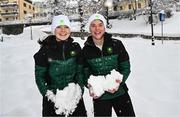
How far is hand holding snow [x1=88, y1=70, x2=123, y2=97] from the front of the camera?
4.88m

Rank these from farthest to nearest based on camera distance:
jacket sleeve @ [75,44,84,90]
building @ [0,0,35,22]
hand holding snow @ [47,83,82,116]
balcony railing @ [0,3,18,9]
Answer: building @ [0,0,35,22] < balcony railing @ [0,3,18,9] < jacket sleeve @ [75,44,84,90] < hand holding snow @ [47,83,82,116]

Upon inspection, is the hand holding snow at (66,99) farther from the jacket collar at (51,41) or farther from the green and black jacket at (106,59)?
the jacket collar at (51,41)

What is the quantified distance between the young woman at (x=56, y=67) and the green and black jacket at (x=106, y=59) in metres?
0.14

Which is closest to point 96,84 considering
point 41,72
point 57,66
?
point 57,66

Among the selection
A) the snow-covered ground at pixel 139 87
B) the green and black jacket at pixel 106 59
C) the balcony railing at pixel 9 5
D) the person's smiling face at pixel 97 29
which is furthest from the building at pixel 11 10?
the green and black jacket at pixel 106 59

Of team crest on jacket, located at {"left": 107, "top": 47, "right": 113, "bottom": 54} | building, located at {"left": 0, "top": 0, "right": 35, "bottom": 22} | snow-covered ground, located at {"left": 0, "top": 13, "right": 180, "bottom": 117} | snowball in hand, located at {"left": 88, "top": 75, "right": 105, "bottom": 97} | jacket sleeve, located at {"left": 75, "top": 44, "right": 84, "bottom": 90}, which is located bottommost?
snow-covered ground, located at {"left": 0, "top": 13, "right": 180, "bottom": 117}

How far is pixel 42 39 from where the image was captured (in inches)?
202

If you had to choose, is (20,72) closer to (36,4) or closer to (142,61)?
→ (142,61)

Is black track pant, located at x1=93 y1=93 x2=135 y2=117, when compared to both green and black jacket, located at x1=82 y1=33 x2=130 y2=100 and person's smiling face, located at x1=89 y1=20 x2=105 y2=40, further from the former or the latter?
person's smiling face, located at x1=89 y1=20 x2=105 y2=40

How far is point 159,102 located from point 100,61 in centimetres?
369

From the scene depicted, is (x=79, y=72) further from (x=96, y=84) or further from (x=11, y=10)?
(x=11, y=10)

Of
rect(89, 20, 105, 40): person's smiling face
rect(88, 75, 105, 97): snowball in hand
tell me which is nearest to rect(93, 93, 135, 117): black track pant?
rect(88, 75, 105, 97): snowball in hand

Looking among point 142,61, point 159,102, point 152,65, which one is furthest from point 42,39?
point 142,61

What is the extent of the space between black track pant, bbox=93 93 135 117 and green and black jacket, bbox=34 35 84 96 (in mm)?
370
